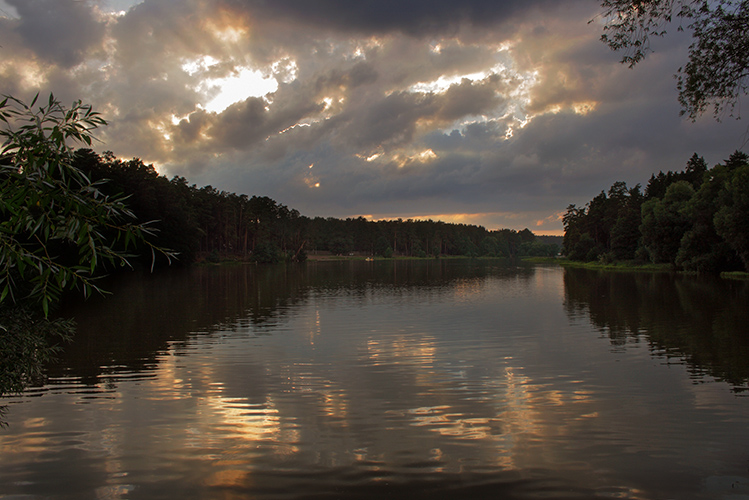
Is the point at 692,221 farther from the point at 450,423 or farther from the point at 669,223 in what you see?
the point at 450,423

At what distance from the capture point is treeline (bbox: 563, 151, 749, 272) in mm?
58594

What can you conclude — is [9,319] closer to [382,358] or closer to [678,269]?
[382,358]

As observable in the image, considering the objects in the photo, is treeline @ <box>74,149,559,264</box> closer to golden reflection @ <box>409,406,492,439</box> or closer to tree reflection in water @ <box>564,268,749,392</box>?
tree reflection in water @ <box>564,268,749,392</box>

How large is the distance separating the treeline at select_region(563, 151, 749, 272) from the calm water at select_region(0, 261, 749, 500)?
1679 inches

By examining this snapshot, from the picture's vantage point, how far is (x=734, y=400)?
12.7 meters

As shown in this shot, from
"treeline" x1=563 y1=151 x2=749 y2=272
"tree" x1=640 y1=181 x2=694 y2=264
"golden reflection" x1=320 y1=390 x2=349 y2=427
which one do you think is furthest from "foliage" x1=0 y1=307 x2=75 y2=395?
"tree" x1=640 y1=181 x2=694 y2=264

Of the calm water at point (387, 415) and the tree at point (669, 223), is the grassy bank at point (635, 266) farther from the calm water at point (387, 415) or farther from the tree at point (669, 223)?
the calm water at point (387, 415)

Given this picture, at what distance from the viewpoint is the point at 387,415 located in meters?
11.8

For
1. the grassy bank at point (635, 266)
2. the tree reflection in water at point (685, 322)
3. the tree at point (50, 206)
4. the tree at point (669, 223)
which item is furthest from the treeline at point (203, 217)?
the grassy bank at point (635, 266)

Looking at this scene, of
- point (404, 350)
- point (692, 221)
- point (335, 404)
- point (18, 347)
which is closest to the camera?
point (18, 347)

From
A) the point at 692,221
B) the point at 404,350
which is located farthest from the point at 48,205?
the point at 692,221

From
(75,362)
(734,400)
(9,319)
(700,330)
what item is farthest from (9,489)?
(700,330)

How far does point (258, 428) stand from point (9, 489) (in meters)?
4.39

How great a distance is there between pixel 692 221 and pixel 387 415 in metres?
75.8
